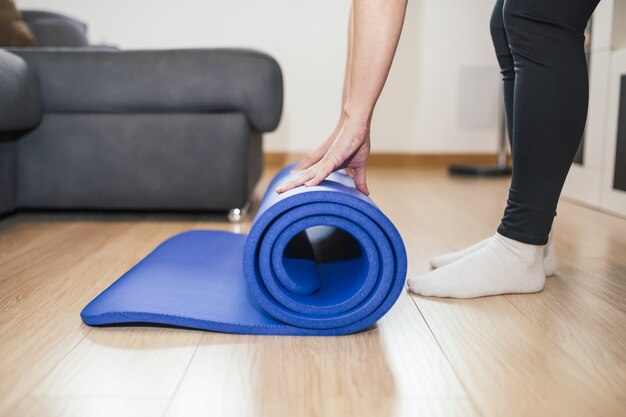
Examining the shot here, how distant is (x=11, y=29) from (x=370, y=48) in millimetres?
2003

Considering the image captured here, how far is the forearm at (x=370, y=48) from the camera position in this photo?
105 centimetres

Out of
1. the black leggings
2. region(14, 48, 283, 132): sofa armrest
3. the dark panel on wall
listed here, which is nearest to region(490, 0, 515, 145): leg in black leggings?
the black leggings

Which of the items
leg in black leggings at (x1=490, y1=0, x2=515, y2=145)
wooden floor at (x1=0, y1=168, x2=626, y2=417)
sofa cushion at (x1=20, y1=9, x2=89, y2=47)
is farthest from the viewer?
sofa cushion at (x1=20, y1=9, x2=89, y2=47)

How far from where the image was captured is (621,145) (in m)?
2.22

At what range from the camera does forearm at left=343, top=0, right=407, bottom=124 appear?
1.05m

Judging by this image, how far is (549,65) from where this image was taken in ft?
3.75

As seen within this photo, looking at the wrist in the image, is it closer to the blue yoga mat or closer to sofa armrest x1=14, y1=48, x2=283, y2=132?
the blue yoga mat

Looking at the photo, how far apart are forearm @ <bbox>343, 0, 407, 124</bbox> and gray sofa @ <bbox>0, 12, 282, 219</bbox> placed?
1020 millimetres

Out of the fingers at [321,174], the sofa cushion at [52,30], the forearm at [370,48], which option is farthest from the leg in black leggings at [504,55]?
the sofa cushion at [52,30]

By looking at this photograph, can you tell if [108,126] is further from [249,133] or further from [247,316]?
[247,316]

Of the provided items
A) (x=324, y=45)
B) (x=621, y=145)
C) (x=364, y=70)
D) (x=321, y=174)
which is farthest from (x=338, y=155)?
(x=324, y=45)

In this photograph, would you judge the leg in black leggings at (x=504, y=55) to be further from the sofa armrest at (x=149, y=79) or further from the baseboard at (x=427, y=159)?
the baseboard at (x=427, y=159)

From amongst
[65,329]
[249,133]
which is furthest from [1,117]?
[65,329]

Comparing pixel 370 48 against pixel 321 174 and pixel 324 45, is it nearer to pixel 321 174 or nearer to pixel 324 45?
pixel 321 174
